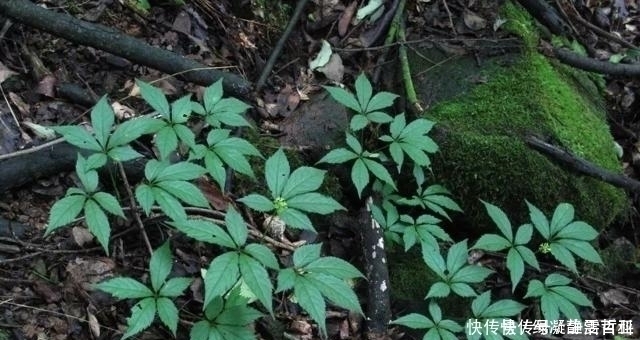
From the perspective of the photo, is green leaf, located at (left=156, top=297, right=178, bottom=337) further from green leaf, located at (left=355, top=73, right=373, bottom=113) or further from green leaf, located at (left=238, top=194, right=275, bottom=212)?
green leaf, located at (left=355, top=73, right=373, bottom=113)

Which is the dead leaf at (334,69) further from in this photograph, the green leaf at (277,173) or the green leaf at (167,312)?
the green leaf at (167,312)

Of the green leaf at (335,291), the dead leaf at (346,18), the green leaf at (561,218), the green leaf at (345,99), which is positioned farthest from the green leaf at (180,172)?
the dead leaf at (346,18)

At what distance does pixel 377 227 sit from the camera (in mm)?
2924

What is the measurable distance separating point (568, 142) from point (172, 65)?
89.5 inches

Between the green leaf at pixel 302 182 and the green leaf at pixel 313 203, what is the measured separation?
0.07 feet

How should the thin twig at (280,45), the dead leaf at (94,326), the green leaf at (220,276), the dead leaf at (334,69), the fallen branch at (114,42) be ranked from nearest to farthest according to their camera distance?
the green leaf at (220,276), the dead leaf at (94,326), the fallen branch at (114,42), the thin twig at (280,45), the dead leaf at (334,69)

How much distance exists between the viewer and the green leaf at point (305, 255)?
6.67 ft

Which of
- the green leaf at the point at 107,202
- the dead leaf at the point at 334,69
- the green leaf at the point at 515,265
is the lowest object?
the green leaf at the point at 515,265

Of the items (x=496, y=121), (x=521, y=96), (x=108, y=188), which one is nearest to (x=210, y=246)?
(x=108, y=188)

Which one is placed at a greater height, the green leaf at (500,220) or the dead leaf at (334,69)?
the dead leaf at (334,69)

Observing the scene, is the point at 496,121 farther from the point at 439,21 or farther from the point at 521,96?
the point at 439,21

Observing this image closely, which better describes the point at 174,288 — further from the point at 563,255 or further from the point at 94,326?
the point at 563,255

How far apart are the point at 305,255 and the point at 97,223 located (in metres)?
0.71

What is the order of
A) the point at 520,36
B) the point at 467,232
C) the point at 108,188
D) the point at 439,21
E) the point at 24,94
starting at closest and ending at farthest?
the point at 108,188
the point at 24,94
the point at 467,232
the point at 520,36
the point at 439,21
